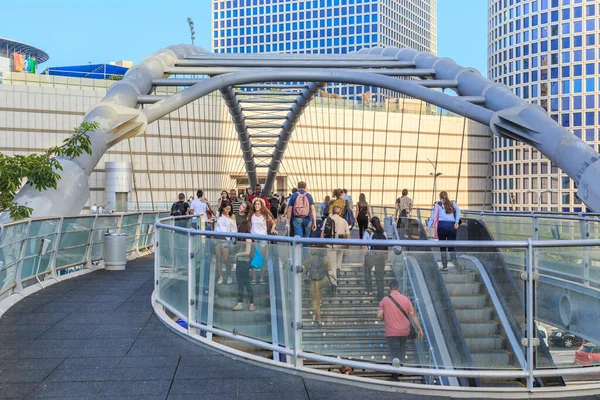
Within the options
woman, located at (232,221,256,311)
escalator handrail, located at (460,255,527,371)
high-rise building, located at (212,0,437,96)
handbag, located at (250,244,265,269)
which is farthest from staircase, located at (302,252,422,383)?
high-rise building, located at (212,0,437,96)

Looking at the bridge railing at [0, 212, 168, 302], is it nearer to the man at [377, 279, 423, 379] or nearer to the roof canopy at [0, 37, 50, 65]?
the man at [377, 279, 423, 379]

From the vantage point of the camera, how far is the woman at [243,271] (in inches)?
279

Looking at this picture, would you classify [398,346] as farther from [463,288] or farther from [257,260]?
[257,260]

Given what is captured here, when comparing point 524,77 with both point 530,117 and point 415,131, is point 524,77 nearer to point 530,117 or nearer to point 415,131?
point 415,131

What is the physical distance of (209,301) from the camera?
25.3 ft

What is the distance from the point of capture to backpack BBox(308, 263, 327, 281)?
633 centimetres

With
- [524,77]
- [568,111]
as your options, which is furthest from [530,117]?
[524,77]

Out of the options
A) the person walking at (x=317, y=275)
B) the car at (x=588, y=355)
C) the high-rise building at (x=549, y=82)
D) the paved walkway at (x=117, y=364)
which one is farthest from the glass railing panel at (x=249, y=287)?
the high-rise building at (x=549, y=82)

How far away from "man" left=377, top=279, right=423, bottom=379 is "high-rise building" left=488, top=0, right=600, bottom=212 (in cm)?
6923

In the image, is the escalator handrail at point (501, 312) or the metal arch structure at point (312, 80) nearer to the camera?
the escalator handrail at point (501, 312)

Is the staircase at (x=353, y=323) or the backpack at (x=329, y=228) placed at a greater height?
the backpack at (x=329, y=228)

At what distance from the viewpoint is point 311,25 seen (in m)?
129

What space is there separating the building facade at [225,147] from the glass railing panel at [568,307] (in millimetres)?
41865

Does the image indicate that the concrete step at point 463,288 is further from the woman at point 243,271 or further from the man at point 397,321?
the woman at point 243,271
